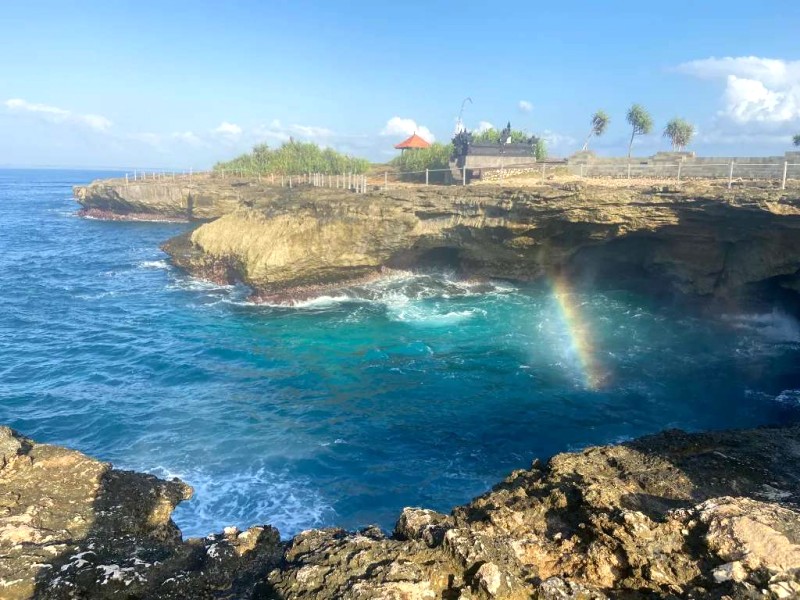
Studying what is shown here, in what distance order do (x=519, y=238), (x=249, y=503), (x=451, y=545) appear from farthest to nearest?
(x=519, y=238), (x=249, y=503), (x=451, y=545)

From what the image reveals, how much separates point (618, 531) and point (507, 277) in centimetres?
3011

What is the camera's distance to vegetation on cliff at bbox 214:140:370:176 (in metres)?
65.1

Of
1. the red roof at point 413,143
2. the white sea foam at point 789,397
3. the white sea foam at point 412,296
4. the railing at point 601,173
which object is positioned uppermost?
the red roof at point 413,143

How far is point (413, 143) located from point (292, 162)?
1875 cm

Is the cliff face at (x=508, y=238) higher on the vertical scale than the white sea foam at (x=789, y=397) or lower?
higher

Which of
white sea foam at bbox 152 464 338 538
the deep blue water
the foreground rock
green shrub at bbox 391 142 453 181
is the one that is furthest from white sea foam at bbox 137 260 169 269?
the foreground rock

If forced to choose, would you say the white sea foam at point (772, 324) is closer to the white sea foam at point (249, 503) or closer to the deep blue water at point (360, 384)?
the deep blue water at point (360, 384)

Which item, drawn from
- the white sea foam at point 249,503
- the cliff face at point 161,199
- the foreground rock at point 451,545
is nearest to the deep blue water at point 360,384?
the white sea foam at point 249,503

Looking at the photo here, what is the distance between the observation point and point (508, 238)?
1256 inches

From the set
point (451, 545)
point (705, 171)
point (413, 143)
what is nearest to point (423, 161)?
point (413, 143)

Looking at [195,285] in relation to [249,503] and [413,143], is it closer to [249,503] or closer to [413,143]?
[249,503]

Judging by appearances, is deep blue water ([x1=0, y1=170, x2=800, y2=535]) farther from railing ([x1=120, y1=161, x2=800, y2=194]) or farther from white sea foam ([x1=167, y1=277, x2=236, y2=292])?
railing ([x1=120, y1=161, x2=800, y2=194])

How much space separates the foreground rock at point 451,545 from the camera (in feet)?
17.9

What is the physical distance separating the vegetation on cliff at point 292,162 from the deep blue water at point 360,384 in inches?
1317
